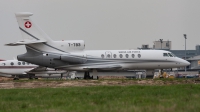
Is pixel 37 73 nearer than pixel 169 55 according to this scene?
No

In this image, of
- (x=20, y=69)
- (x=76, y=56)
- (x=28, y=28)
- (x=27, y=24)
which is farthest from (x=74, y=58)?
(x=20, y=69)

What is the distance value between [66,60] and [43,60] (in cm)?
244

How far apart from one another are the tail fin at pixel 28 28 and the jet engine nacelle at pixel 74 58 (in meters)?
2.93

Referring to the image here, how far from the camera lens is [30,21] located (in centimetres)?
4697

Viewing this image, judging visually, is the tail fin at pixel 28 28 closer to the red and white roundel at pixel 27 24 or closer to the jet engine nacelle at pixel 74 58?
the red and white roundel at pixel 27 24

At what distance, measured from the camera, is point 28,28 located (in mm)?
46594

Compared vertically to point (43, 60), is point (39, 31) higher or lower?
higher

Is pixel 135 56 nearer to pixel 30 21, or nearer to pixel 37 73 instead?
pixel 30 21

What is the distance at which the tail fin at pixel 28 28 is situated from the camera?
46.5 meters

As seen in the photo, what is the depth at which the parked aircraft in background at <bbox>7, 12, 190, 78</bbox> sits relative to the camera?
Result: 1839 inches

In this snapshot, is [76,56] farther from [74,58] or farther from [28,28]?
[28,28]

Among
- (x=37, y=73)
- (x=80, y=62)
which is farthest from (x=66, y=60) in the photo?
(x=37, y=73)

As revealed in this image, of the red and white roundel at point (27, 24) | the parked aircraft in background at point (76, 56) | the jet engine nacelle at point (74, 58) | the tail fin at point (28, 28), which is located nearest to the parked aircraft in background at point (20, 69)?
the parked aircraft in background at point (76, 56)

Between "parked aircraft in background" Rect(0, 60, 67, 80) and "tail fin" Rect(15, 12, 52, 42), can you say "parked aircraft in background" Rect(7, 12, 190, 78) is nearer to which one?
"tail fin" Rect(15, 12, 52, 42)
